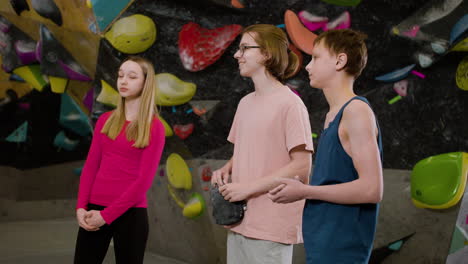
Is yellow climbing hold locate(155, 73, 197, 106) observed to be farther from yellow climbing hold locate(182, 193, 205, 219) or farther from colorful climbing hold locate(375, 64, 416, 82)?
colorful climbing hold locate(375, 64, 416, 82)

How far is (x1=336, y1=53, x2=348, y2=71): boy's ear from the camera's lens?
4.33ft

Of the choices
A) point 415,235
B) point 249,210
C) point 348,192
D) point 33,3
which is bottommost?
point 415,235

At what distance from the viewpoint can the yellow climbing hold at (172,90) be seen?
3.50 metres

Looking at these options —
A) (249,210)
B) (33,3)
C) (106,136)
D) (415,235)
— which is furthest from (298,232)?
(33,3)

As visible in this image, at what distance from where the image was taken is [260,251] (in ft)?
5.06

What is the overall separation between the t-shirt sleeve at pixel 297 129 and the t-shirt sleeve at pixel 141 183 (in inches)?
27.9

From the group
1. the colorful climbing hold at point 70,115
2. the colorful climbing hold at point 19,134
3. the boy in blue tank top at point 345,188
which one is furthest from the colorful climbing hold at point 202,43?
the colorful climbing hold at point 19,134

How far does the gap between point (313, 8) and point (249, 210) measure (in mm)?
1920

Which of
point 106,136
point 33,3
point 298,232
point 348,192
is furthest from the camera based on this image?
point 33,3

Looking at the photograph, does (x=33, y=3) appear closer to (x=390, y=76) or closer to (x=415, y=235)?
(x=390, y=76)

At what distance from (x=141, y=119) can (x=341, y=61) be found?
102 centimetres

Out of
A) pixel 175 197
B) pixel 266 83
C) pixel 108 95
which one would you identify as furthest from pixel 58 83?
pixel 266 83

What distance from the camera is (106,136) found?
6.74 ft

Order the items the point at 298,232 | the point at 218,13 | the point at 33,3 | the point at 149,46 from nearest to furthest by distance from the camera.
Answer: the point at 298,232, the point at 218,13, the point at 149,46, the point at 33,3
